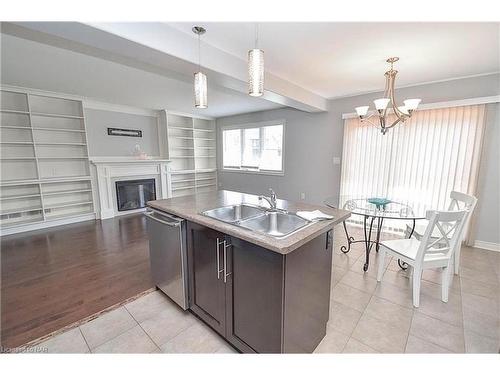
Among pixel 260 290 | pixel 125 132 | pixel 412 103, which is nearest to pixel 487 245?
pixel 412 103

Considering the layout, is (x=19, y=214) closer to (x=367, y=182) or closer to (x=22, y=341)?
(x=22, y=341)

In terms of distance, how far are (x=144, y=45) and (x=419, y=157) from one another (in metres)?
3.88

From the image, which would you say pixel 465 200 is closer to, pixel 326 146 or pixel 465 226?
pixel 465 226

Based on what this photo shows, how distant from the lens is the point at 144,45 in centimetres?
174

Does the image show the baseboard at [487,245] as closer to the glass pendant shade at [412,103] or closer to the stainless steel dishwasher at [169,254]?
the glass pendant shade at [412,103]

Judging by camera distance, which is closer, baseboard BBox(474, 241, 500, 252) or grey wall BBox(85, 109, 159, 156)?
baseboard BBox(474, 241, 500, 252)

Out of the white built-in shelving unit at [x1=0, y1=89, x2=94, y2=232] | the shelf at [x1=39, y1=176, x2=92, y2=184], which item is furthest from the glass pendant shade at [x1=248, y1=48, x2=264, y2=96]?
the shelf at [x1=39, y1=176, x2=92, y2=184]

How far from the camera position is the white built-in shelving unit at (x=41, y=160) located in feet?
12.0

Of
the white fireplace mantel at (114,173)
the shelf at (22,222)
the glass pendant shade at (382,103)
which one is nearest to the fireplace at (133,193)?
the white fireplace mantel at (114,173)

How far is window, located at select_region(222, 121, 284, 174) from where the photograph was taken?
534cm

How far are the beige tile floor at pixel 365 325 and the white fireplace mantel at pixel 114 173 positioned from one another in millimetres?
3244

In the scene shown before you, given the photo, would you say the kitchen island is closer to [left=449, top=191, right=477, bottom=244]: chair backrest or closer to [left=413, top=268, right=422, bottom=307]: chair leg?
[left=413, top=268, right=422, bottom=307]: chair leg

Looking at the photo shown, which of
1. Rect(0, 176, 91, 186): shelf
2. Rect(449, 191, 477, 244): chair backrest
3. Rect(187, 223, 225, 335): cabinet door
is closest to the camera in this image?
Rect(187, 223, 225, 335): cabinet door

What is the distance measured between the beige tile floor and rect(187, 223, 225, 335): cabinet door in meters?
0.14
